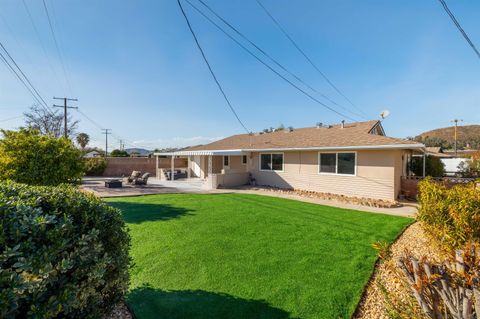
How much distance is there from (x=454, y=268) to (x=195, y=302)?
372 centimetres

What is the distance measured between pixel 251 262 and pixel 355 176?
11.7 m

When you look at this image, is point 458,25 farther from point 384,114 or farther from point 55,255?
point 55,255

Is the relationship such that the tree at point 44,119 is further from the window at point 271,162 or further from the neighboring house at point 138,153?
the window at point 271,162

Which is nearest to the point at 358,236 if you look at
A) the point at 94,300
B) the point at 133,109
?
the point at 94,300

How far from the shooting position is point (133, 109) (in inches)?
913

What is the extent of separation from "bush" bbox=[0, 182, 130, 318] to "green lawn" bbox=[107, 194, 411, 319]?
142 cm

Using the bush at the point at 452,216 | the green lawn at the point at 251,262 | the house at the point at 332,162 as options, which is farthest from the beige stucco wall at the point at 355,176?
the bush at the point at 452,216

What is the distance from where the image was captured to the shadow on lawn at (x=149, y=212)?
9.57 metres

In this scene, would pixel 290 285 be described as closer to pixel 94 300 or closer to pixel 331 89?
pixel 94 300

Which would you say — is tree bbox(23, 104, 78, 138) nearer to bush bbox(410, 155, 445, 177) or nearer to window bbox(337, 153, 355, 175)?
window bbox(337, 153, 355, 175)

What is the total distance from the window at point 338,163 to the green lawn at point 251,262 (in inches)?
203

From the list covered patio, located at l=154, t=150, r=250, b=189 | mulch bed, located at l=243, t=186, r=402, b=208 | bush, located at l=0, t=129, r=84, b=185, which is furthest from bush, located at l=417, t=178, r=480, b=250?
covered patio, located at l=154, t=150, r=250, b=189

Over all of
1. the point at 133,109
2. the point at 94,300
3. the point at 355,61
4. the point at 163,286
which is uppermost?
the point at 355,61

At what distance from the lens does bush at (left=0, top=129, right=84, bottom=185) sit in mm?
9133
